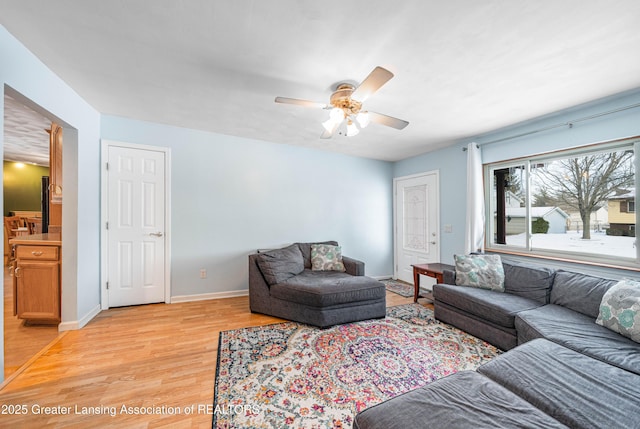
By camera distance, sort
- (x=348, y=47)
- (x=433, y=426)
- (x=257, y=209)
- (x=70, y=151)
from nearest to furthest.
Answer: (x=433, y=426) → (x=348, y=47) → (x=70, y=151) → (x=257, y=209)

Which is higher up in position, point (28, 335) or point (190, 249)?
point (190, 249)

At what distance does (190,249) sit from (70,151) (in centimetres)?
169

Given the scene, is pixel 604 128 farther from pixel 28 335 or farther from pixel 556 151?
pixel 28 335

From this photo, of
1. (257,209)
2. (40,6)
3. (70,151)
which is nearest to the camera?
(40,6)

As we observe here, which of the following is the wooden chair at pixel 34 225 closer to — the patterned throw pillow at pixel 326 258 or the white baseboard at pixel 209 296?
the white baseboard at pixel 209 296

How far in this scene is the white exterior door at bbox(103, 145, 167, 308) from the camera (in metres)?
3.23

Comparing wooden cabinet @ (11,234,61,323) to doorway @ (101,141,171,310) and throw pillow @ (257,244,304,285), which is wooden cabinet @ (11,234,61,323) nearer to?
doorway @ (101,141,171,310)

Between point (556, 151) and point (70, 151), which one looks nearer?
point (70, 151)

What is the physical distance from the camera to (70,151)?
105 inches

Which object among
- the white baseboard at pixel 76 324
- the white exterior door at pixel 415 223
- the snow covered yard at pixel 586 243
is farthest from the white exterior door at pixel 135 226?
the snow covered yard at pixel 586 243

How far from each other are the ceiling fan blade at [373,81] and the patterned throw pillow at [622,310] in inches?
96.7

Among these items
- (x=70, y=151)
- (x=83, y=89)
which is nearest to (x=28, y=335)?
(x=70, y=151)

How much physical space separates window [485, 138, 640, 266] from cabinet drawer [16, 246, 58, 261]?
17.5 ft

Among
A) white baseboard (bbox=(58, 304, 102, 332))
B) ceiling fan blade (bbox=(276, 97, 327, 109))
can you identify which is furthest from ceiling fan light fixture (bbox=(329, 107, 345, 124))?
white baseboard (bbox=(58, 304, 102, 332))
